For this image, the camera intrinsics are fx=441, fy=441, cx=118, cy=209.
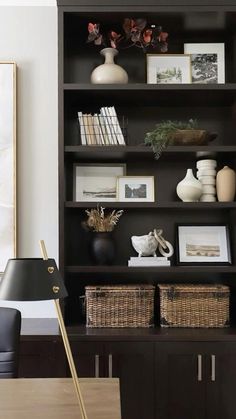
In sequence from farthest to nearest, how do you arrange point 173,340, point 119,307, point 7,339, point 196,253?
1. point 196,253
2. point 119,307
3. point 173,340
4. point 7,339

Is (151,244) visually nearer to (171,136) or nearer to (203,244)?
(203,244)

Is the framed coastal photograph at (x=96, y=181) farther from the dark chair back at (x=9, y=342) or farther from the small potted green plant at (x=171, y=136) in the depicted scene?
the dark chair back at (x=9, y=342)

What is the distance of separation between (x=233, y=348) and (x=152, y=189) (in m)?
1.04

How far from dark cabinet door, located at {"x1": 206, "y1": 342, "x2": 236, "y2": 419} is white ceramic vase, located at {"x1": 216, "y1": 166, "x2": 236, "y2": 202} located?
2.77ft

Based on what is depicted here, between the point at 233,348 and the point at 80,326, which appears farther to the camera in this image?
the point at 80,326

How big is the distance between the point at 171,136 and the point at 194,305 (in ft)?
3.21

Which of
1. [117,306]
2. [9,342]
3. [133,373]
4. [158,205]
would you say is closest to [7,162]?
[158,205]

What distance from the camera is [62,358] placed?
2.36 metres

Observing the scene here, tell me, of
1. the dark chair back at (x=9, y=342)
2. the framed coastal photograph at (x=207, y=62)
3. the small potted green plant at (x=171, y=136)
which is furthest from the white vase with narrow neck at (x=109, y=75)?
the dark chair back at (x=9, y=342)

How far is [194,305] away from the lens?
252 cm

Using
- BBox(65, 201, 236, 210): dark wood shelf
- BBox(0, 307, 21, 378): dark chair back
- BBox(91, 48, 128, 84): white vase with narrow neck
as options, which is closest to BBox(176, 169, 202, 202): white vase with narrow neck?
BBox(65, 201, 236, 210): dark wood shelf

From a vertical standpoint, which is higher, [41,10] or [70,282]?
[41,10]

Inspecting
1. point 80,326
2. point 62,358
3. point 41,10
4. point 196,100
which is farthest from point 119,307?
point 41,10

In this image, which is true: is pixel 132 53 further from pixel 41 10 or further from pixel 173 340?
pixel 173 340
